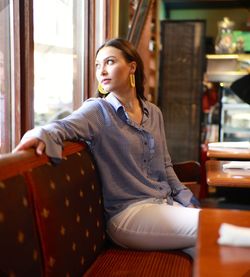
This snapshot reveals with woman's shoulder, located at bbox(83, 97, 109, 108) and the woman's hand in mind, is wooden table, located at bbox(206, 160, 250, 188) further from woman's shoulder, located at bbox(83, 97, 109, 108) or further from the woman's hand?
the woman's hand

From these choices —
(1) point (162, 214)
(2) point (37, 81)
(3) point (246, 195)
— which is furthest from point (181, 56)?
(1) point (162, 214)

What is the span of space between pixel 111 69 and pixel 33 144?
→ 0.69 meters

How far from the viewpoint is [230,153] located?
257cm

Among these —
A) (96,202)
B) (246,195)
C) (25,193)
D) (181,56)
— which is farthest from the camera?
(181,56)

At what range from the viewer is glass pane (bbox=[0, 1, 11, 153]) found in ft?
5.24

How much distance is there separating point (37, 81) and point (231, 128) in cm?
426

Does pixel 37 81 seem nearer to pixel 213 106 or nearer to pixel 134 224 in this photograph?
pixel 134 224

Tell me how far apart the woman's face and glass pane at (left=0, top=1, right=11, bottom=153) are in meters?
0.42

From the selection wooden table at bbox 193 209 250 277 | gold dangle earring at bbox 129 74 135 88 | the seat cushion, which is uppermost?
gold dangle earring at bbox 129 74 135 88

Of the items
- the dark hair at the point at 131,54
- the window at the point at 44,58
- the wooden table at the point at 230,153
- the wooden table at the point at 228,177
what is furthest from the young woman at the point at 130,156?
the wooden table at the point at 230,153

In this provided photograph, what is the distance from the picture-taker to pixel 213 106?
6320 millimetres

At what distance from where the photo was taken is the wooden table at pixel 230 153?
2523 millimetres

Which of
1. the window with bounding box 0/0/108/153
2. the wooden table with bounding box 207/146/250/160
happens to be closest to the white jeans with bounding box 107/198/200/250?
the window with bounding box 0/0/108/153

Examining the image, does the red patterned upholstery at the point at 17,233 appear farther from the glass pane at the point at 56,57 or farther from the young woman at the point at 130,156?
the glass pane at the point at 56,57
